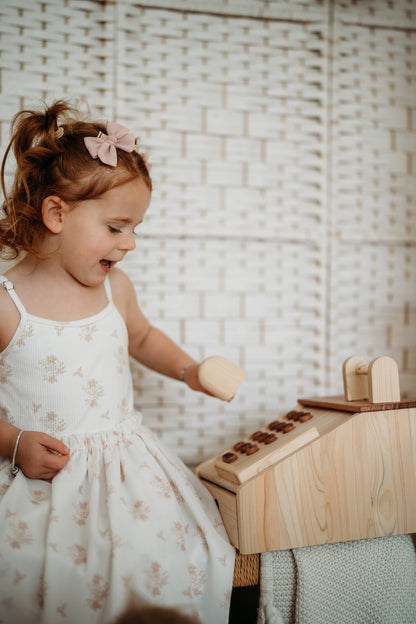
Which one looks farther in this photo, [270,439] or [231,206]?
[231,206]

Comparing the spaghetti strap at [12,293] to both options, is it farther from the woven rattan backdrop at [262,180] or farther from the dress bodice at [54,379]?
the woven rattan backdrop at [262,180]

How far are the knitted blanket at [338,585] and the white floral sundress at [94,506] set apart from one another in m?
0.08

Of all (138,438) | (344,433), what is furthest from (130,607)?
(344,433)

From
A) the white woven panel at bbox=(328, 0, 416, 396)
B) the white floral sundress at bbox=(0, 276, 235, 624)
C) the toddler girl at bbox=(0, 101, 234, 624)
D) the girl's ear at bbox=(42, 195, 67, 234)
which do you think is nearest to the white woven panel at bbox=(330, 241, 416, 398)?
the white woven panel at bbox=(328, 0, 416, 396)

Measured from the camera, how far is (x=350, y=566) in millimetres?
867

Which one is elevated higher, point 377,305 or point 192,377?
point 377,305

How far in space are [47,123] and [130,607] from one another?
795mm

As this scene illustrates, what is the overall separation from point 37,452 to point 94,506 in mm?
124

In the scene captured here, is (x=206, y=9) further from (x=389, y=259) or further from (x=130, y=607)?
(x=130, y=607)

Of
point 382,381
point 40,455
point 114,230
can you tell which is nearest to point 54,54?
point 114,230

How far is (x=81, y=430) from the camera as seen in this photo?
0.95 metres

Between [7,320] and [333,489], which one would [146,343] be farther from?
[333,489]

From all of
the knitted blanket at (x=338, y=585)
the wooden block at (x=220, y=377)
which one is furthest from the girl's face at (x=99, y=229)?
the knitted blanket at (x=338, y=585)

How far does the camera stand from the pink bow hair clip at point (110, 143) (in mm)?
941
